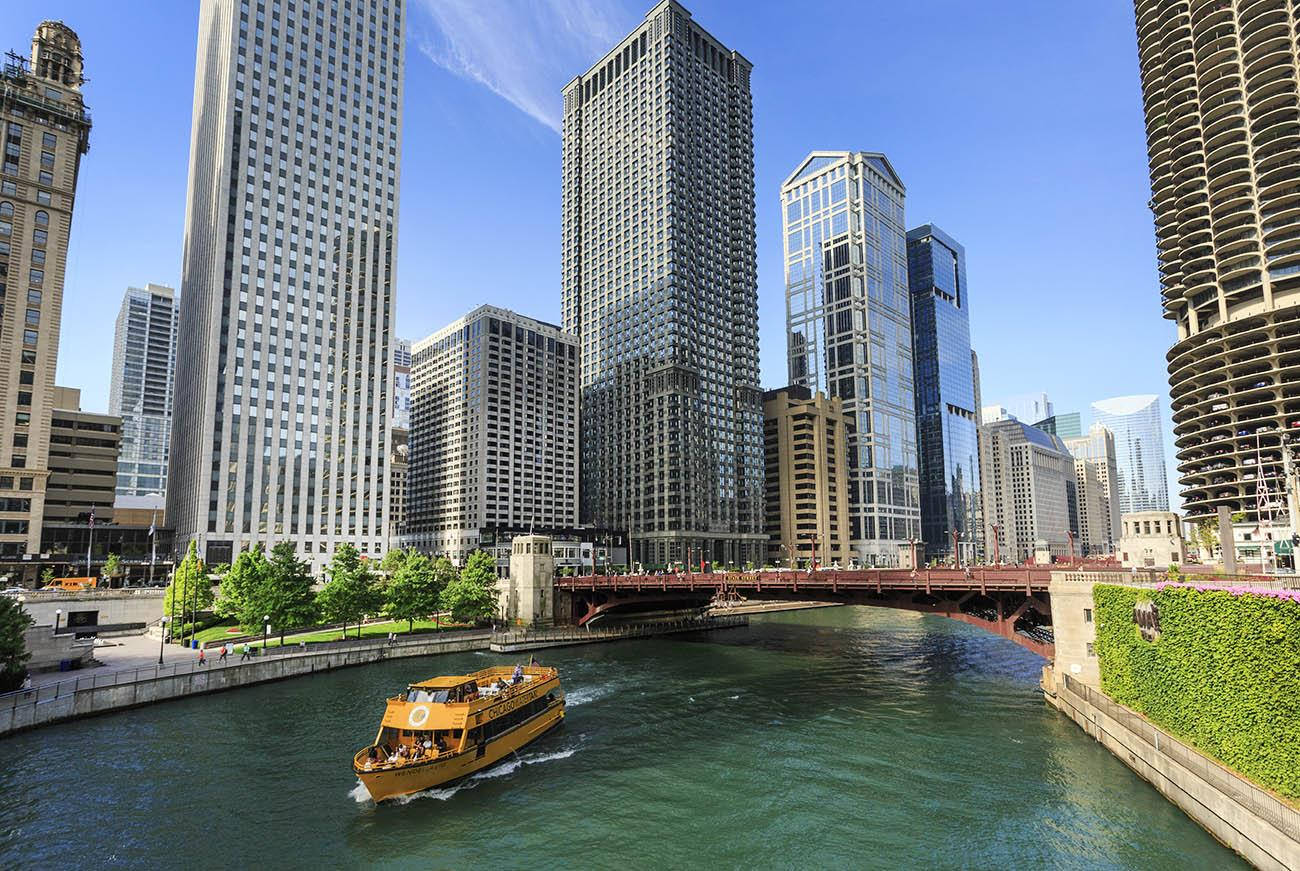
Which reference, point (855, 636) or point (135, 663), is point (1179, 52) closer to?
point (855, 636)

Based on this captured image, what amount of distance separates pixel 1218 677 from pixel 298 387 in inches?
5931

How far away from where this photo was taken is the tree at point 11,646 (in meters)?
52.8

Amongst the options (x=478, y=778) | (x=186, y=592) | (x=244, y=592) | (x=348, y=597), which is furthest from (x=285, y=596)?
(x=478, y=778)

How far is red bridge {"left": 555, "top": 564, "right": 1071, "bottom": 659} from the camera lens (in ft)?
195

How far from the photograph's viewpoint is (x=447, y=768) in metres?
41.3

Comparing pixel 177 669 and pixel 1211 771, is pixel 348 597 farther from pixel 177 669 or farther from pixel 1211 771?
pixel 1211 771

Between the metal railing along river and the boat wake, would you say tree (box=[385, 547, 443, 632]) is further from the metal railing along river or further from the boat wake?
the boat wake

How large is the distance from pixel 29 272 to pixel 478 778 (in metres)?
120

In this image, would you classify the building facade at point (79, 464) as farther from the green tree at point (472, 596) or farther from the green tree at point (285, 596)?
the green tree at point (472, 596)

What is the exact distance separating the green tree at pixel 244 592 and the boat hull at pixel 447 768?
1707 inches

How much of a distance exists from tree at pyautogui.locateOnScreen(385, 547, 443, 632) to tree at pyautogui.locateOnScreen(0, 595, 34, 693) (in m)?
38.2

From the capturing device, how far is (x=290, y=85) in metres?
148

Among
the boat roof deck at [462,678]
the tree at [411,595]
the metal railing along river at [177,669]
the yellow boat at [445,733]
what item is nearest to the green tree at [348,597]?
the tree at [411,595]

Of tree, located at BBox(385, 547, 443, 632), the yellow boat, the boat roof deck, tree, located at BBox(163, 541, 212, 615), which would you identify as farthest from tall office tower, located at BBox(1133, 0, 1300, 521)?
tree, located at BBox(163, 541, 212, 615)
